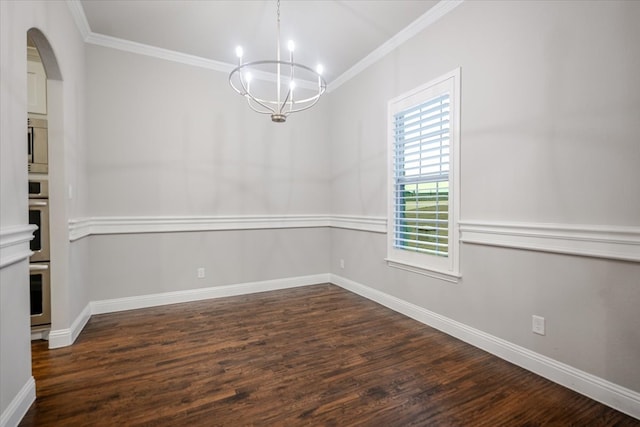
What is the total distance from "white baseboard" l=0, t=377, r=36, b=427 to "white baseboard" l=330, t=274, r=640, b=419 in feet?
9.86

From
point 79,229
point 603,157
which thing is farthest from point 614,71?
point 79,229

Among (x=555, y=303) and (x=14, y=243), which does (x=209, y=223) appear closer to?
(x=14, y=243)

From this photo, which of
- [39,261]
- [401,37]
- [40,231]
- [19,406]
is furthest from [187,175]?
[401,37]

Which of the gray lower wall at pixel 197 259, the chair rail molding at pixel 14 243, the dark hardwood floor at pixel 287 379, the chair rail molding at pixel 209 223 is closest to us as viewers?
the chair rail molding at pixel 14 243

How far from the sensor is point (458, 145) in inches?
107

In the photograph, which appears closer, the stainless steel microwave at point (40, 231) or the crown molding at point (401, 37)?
the stainless steel microwave at point (40, 231)

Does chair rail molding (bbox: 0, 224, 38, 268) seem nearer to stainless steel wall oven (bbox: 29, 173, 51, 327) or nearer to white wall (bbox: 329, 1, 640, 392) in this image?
stainless steel wall oven (bbox: 29, 173, 51, 327)

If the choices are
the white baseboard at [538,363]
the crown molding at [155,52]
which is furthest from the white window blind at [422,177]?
the crown molding at [155,52]

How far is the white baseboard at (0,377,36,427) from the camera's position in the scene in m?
1.57

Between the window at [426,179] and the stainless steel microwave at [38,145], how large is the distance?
3234mm

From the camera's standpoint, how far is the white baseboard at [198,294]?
3449 mm

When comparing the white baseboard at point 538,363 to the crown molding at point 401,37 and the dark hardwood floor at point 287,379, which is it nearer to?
the dark hardwood floor at point 287,379

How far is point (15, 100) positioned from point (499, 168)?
10.4 feet

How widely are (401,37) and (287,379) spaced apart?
3.41 meters
